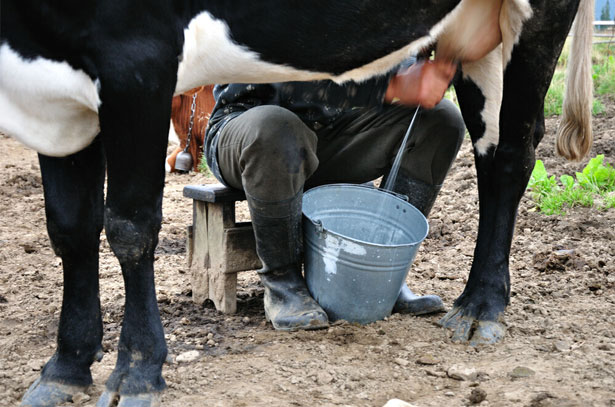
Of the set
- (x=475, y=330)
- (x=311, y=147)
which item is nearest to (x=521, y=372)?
(x=475, y=330)

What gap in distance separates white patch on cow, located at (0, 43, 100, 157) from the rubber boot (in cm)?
141

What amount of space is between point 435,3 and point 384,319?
1.22m

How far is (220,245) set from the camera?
3068mm

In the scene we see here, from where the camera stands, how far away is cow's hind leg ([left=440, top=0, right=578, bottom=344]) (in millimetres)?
2812

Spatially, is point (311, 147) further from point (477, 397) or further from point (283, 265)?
point (477, 397)

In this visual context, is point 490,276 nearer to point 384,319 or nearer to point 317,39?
point 384,319

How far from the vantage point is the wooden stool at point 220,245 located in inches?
120

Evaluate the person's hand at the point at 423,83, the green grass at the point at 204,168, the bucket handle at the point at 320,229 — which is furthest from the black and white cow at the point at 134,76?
the green grass at the point at 204,168

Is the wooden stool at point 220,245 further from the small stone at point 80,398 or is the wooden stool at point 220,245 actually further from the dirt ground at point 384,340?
the small stone at point 80,398

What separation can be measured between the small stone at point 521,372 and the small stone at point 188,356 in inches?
41.3

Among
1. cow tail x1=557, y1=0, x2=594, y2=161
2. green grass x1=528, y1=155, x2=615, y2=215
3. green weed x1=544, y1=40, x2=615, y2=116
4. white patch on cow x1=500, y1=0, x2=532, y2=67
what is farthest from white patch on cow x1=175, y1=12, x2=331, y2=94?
green weed x1=544, y1=40, x2=615, y2=116

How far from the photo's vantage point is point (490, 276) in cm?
302

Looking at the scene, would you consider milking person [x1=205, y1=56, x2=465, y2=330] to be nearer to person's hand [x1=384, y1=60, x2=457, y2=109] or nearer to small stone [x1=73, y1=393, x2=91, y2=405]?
person's hand [x1=384, y1=60, x2=457, y2=109]

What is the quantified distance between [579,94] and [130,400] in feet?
7.45
